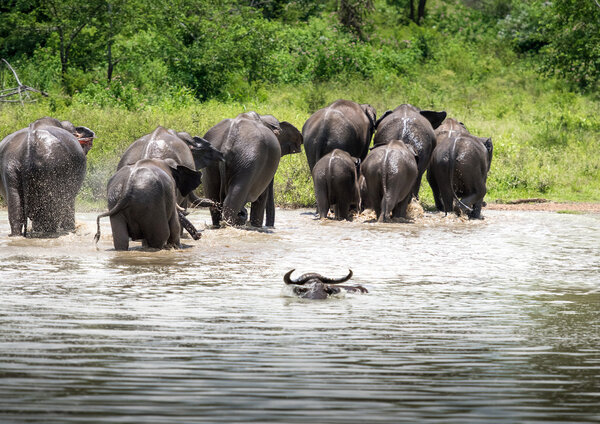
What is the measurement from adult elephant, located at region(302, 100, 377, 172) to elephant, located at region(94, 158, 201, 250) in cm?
585

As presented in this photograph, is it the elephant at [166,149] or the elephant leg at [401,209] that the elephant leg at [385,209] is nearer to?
the elephant leg at [401,209]

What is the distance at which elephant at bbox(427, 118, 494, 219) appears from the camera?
15555mm

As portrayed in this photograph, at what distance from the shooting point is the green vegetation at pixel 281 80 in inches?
808

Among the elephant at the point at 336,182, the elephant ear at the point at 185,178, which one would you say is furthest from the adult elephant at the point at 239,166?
the elephant ear at the point at 185,178

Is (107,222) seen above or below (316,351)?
below

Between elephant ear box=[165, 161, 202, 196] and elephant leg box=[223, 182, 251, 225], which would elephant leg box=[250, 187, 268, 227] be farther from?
elephant ear box=[165, 161, 202, 196]

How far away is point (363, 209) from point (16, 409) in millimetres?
12197

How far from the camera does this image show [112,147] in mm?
19141

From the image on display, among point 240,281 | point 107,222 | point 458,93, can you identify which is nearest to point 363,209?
point 107,222

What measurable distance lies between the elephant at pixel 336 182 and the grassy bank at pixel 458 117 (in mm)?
2977

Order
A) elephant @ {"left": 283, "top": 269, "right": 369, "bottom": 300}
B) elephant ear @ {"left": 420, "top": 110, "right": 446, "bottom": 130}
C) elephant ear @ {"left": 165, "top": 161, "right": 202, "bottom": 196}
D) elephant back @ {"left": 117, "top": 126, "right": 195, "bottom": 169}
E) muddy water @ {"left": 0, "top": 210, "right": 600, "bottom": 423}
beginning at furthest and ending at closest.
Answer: elephant ear @ {"left": 420, "top": 110, "right": 446, "bottom": 130} → elephant back @ {"left": 117, "top": 126, "right": 195, "bottom": 169} → elephant ear @ {"left": 165, "top": 161, "right": 202, "bottom": 196} → elephant @ {"left": 283, "top": 269, "right": 369, "bottom": 300} → muddy water @ {"left": 0, "top": 210, "right": 600, "bottom": 423}

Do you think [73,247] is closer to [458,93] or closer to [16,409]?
[16,409]

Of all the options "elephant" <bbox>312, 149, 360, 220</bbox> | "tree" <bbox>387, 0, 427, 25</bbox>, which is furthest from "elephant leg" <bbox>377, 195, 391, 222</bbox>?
"tree" <bbox>387, 0, 427, 25</bbox>

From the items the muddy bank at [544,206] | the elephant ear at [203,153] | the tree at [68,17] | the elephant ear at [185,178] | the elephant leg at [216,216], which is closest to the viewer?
the elephant ear at [185,178]
